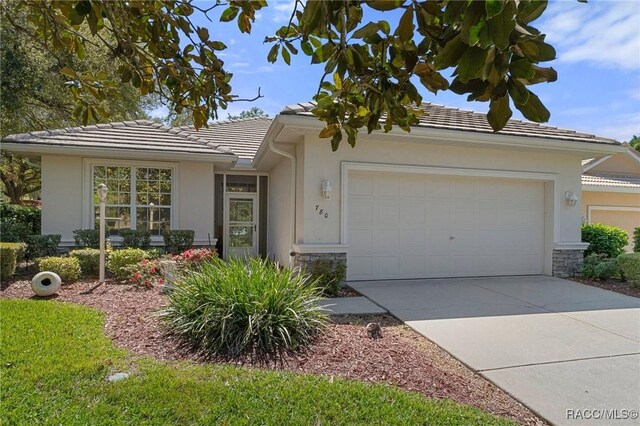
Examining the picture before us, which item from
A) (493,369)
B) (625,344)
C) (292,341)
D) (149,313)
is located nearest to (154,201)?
(149,313)

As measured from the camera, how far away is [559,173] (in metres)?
9.70

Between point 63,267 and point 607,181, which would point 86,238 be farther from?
point 607,181

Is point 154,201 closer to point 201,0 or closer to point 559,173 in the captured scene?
point 201,0

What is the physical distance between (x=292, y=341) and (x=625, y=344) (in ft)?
14.0

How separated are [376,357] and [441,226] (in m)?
5.67

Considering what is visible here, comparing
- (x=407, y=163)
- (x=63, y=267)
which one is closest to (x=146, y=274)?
(x=63, y=267)

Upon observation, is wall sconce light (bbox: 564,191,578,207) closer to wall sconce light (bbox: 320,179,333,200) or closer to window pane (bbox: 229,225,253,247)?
wall sconce light (bbox: 320,179,333,200)

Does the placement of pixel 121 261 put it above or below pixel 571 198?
below

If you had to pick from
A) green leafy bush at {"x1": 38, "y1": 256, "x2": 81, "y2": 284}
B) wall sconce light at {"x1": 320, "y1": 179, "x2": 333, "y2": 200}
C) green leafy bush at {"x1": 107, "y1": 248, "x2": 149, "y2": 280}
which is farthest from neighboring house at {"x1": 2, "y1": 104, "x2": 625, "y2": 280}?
green leafy bush at {"x1": 38, "y1": 256, "x2": 81, "y2": 284}

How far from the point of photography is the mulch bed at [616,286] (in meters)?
8.11

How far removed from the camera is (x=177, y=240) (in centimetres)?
1032

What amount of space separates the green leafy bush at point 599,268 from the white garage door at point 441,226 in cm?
104

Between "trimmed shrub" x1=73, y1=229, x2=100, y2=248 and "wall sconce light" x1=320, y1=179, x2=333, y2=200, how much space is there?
6.27 meters

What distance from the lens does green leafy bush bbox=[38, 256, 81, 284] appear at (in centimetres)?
785
